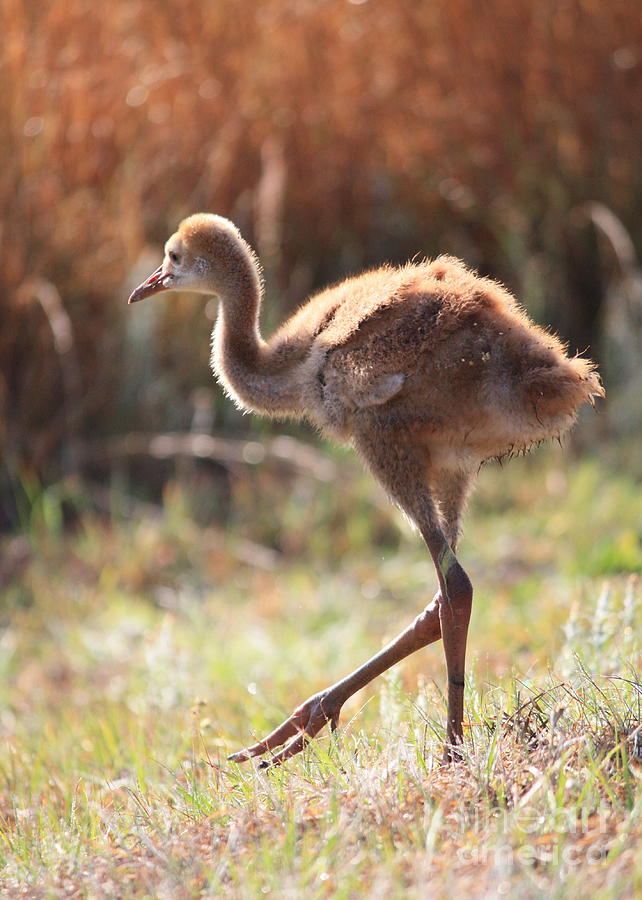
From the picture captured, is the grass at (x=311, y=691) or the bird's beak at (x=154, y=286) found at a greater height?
the bird's beak at (x=154, y=286)

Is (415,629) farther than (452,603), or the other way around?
(415,629)

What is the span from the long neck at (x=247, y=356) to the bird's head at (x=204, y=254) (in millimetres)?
21

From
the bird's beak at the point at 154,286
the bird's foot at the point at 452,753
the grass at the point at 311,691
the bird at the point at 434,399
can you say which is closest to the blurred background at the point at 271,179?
the grass at the point at 311,691

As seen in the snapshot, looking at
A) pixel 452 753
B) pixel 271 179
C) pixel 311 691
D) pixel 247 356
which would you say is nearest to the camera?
pixel 452 753

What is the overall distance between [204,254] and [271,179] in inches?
138

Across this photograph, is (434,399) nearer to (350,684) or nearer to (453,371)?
(453,371)

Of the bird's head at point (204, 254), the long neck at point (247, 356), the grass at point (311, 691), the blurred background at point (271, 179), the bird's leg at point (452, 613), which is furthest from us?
the blurred background at point (271, 179)

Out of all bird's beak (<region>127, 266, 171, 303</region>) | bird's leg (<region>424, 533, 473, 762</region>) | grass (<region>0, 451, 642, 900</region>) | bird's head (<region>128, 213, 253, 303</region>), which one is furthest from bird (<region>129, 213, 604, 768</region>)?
bird's beak (<region>127, 266, 171, 303</region>)

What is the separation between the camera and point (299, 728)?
329 cm

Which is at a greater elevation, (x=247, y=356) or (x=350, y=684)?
(x=247, y=356)

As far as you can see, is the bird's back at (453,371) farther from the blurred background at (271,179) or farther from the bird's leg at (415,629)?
the blurred background at (271,179)

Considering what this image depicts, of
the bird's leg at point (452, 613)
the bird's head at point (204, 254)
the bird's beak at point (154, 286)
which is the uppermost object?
the bird's head at point (204, 254)

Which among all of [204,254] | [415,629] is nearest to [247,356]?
[204,254]

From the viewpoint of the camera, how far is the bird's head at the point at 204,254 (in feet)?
12.3
